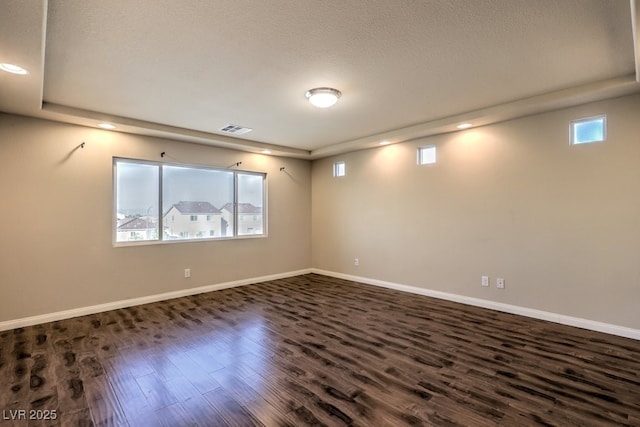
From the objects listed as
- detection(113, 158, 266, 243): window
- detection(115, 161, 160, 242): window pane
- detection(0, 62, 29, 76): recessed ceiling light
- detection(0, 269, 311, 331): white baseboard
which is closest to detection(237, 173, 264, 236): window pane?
detection(113, 158, 266, 243): window

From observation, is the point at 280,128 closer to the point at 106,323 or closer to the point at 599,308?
the point at 106,323

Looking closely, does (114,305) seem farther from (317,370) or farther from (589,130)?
(589,130)

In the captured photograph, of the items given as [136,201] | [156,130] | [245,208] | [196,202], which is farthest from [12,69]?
[245,208]

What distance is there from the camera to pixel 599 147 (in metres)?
3.38

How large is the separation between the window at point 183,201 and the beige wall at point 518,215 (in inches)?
83.3

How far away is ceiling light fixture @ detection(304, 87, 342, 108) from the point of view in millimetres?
3215

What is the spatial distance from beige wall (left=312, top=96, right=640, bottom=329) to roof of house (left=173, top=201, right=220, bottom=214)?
104 inches

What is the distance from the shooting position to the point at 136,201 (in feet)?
15.0

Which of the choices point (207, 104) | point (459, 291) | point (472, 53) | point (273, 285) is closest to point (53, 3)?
point (207, 104)

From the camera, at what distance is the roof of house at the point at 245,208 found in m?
5.64

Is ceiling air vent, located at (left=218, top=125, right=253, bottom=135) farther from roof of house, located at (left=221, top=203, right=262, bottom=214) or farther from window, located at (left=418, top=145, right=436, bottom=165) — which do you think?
window, located at (left=418, top=145, right=436, bottom=165)

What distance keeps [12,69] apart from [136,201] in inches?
91.9

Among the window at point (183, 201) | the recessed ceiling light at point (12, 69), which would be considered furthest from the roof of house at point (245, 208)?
the recessed ceiling light at point (12, 69)

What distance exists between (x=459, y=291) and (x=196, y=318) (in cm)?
361
